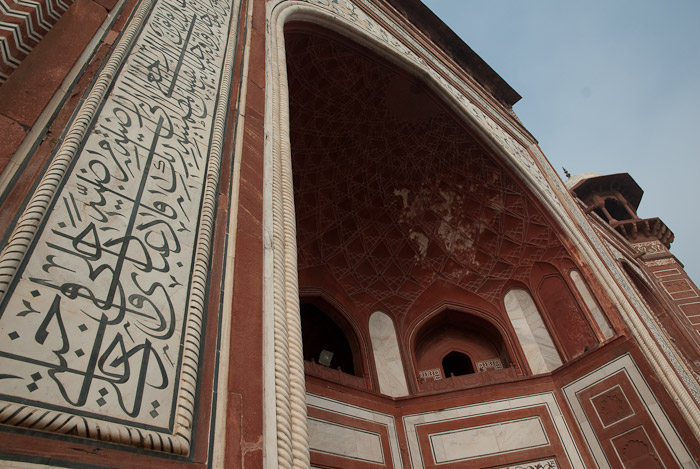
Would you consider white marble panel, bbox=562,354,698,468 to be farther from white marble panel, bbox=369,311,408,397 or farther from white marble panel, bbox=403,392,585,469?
white marble panel, bbox=369,311,408,397

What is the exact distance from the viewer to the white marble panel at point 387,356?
16.4 feet

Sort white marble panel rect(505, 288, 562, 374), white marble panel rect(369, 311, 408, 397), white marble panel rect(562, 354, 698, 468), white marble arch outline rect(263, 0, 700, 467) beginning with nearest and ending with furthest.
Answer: white marble arch outline rect(263, 0, 700, 467), white marble panel rect(562, 354, 698, 468), white marble panel rect(369, 311, 408, 397), white marble panel rect(505, 288, 562, 374)

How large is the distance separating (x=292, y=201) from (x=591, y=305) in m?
4.06

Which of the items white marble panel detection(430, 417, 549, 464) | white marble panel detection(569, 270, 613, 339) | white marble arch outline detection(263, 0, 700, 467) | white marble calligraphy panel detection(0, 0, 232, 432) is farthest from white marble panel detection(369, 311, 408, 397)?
white marble calligraphy panel detection(0, 0, 232, 432)

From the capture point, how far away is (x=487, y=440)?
4516 millimetres

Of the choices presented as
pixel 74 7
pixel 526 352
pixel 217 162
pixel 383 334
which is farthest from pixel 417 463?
pixel 74 7

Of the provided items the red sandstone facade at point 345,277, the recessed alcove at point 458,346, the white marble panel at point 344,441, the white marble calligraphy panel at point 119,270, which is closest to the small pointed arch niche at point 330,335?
the red sandstone facade at point 345,277

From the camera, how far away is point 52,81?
1788 millimetres

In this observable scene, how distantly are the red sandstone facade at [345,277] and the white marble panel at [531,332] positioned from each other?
3 cm

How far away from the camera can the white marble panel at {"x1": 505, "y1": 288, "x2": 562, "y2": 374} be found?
5.16 metres

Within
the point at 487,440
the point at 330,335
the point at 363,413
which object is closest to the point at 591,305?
the point at 487,440

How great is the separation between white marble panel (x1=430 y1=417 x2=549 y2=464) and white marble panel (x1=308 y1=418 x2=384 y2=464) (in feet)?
2.12

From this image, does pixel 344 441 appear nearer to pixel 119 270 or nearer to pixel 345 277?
pixel 345 277

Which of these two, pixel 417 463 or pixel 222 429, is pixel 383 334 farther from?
pixel 222 429
